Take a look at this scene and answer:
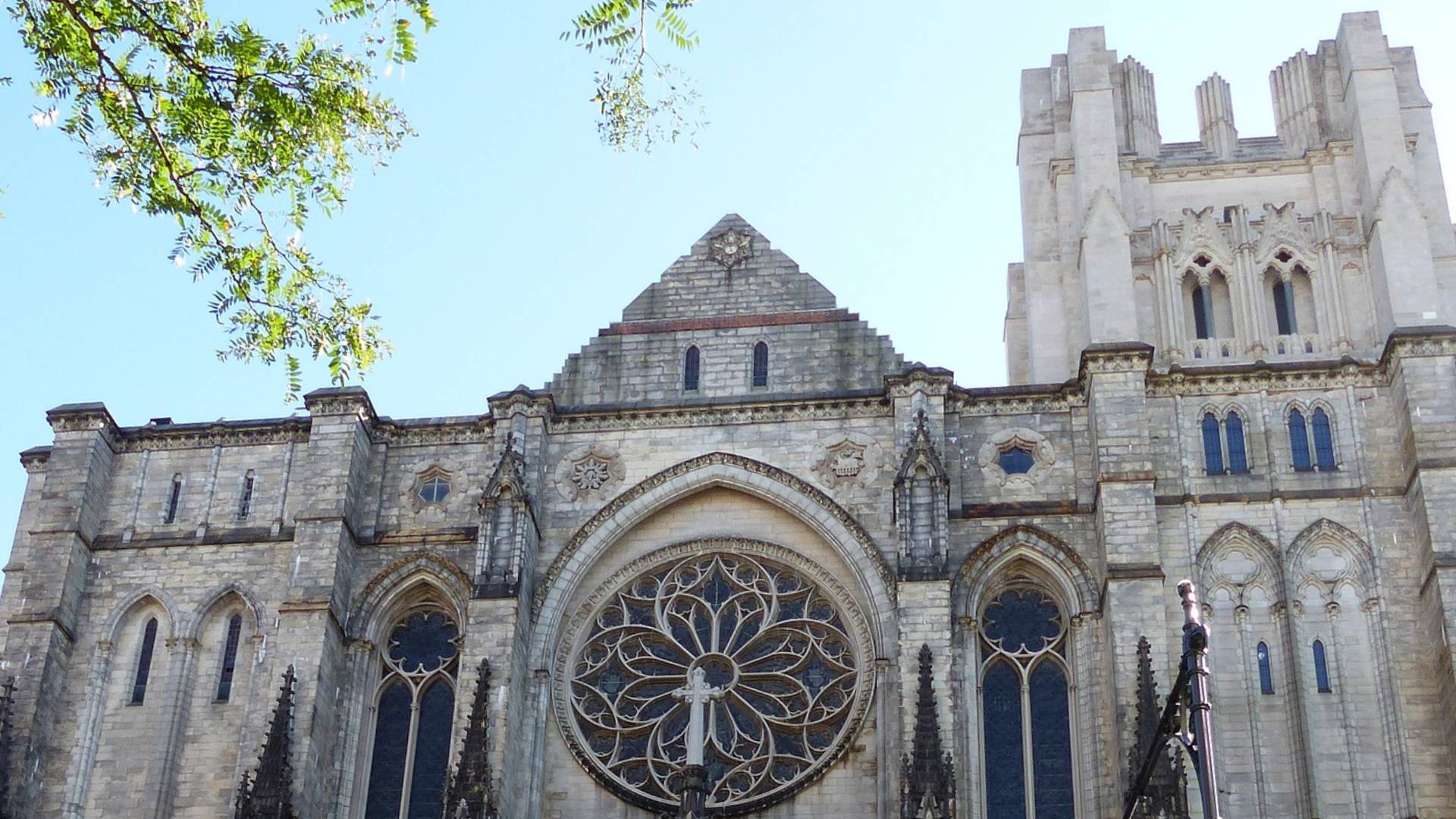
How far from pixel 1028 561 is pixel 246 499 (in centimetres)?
1138

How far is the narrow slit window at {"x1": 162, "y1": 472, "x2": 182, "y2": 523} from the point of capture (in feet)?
99.0

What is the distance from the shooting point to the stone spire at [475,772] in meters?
25.5

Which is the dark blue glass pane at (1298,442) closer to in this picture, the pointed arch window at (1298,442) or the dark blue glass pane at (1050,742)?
the pointed arch window at (1298,442)

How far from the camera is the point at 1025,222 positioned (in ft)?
118

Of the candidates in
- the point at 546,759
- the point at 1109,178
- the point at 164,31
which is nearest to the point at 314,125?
the point at 164,31

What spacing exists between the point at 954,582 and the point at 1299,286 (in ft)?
31.6

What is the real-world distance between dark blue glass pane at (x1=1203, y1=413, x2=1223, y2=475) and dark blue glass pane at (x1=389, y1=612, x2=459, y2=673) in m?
10.9

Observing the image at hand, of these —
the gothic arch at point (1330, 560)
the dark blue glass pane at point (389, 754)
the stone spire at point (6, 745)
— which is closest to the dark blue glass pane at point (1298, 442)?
the gothic arch at point (1330, 560)

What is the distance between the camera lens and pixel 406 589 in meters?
29.4

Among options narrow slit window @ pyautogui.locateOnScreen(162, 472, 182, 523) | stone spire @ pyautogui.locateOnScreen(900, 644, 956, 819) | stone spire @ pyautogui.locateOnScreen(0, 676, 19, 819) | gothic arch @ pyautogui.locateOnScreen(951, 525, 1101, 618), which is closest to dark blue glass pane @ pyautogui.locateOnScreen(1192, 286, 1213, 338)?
gothic arch @ pyautogui.locateOnScreen(951, 525, 1101, 618)

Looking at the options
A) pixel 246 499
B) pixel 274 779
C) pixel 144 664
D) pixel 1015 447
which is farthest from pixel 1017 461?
pixel 144 664

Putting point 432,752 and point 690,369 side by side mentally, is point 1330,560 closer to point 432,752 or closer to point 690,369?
point 690,369

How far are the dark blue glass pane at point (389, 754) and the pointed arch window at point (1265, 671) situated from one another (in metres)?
11.6

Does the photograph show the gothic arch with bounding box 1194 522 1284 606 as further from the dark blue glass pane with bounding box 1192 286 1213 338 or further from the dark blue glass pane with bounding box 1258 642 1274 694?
the dark blue glass pane with bounding box 1192 286 1213 338
